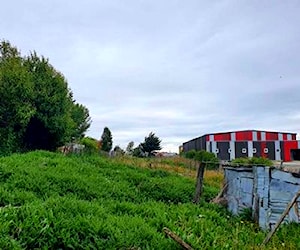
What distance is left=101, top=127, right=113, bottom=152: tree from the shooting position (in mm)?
28784

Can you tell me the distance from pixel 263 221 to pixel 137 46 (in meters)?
6.72

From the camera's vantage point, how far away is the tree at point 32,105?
44.8 feet

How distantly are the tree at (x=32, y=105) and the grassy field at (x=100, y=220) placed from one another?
6.53 meters

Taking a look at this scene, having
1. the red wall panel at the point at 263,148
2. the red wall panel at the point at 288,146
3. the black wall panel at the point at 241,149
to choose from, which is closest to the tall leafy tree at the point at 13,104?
the black wall panel at the point at 241,149

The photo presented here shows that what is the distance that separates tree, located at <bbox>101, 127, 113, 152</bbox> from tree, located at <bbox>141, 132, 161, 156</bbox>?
3.22 metres

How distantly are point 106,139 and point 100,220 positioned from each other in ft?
85.0

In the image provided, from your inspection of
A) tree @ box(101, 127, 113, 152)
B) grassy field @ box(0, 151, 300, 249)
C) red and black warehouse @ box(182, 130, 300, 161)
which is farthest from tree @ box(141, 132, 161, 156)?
grassy field @ box(0, 151, 300, 249)

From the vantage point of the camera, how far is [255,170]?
5680 mm

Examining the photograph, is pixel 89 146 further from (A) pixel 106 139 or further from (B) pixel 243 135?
(B) pixel 243 135

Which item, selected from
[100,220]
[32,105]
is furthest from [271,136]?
[100,220]

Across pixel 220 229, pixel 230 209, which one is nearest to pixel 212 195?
pixel 230 209

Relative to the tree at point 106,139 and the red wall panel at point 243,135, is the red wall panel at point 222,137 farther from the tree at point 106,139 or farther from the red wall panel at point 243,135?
the tree at point 106,139

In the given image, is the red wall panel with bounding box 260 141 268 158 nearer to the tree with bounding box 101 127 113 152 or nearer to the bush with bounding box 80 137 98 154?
the tree with bounding box 101 127 113 152

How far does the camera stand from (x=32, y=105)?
14258mm
